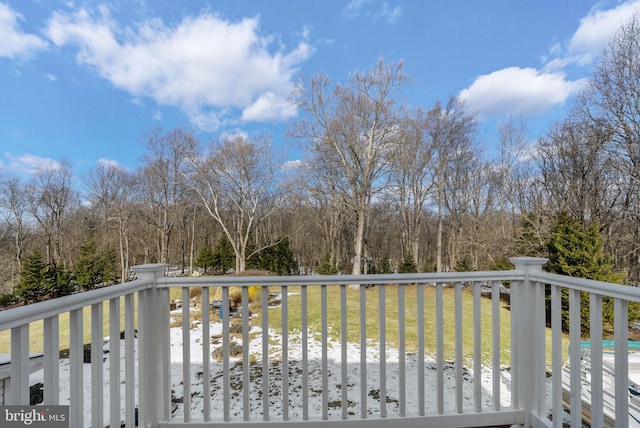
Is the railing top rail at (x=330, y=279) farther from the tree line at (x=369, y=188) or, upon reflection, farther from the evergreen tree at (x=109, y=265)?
the evergreen tree at (x=109, y=265)

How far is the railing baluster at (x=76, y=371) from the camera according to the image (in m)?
0.94

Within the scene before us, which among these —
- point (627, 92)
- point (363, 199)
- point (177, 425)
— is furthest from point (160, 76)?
point (627, 92)

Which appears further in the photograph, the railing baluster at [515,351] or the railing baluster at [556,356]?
the railing baluster at [515,351]

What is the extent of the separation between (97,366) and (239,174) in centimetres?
1310

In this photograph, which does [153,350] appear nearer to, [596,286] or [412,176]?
[596,286]

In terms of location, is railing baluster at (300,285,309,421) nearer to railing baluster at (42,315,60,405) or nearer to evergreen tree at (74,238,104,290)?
railing baluster at (42,315,60,405)

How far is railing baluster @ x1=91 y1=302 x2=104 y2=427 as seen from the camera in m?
1.05

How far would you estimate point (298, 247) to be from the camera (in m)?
18.5

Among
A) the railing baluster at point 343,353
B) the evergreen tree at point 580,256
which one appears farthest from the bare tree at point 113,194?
the evergreen tree at point 580,256

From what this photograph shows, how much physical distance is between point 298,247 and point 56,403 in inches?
694

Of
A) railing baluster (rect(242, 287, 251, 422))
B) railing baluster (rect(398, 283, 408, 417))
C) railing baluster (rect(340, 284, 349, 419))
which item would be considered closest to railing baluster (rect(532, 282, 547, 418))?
railing baluster (rect(398, 283, 408, 417))

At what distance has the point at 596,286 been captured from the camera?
1135mm

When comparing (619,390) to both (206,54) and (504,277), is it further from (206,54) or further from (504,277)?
(206,54)

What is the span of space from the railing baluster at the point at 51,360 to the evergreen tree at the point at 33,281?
15.3 m
